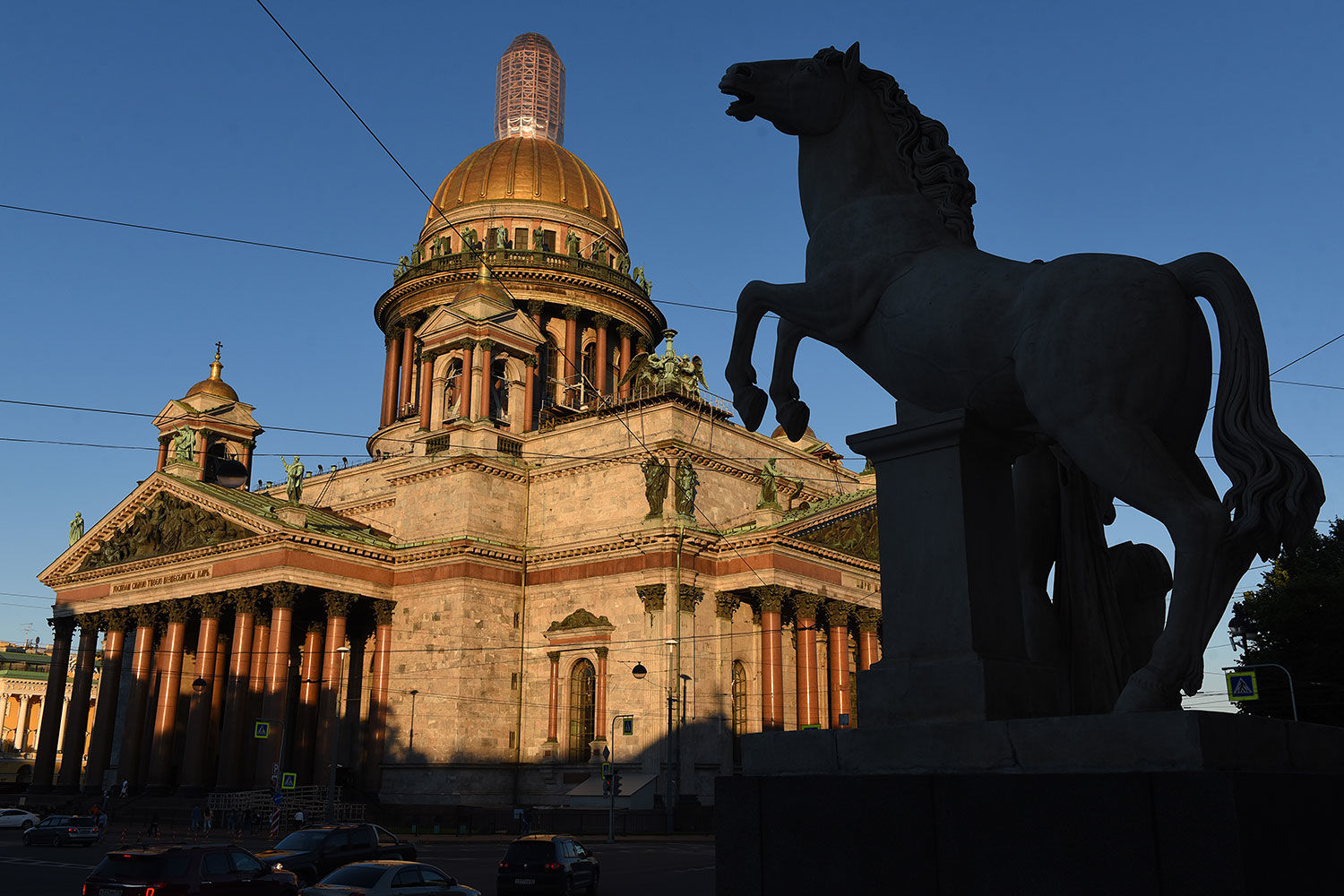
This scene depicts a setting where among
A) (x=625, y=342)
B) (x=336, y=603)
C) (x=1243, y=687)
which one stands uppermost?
(x=625, y=342)

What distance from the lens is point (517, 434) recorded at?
5544 centimetres

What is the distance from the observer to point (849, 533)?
172 feet

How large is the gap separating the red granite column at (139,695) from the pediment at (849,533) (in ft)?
105

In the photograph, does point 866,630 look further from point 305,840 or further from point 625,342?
point 305,840

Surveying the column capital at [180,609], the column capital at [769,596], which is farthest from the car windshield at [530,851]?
the column capital at [180,609]

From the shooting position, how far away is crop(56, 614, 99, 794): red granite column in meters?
58.0

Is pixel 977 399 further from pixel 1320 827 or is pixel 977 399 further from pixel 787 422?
pixel 1320 827

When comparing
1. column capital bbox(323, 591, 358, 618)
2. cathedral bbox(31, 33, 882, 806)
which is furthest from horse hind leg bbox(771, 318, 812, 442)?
column capital bbox(323, 591, 358, 618)

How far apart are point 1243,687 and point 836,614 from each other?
22.4 meters

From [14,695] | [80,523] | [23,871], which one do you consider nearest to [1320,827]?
[23,871]

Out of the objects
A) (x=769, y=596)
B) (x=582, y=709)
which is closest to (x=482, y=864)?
(x=582, y=709)

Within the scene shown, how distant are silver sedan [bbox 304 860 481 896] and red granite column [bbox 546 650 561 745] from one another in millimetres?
30294

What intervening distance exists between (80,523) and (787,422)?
65.1 metres

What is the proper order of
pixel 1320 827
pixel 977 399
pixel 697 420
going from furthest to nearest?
pixel 697 420
pixel 977 399
pixel 1320 827
